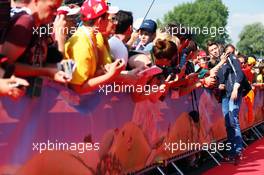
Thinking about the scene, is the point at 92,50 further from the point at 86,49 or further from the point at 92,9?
the point at 92,9

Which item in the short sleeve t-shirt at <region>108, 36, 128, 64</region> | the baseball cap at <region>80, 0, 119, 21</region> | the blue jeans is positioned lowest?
the blue jeans

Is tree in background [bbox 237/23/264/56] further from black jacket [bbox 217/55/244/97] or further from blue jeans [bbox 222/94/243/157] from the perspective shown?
blue jeans [bbox 222/94/243/157]

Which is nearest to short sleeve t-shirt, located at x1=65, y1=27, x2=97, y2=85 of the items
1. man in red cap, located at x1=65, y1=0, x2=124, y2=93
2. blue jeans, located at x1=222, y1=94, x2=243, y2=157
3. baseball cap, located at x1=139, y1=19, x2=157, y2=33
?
man in red cap, located at x1=65, y1=0, x2=124, y2=93

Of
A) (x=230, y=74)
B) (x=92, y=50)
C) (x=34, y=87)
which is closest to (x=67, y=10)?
(x=92, y=50)

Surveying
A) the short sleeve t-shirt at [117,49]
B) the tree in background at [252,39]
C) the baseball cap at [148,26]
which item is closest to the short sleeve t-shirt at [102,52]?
the short sleeve t-shirt at [117,49]

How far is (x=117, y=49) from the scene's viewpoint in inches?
211

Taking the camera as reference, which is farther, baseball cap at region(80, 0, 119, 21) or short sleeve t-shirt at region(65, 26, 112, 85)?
baseball cap at region(80, 0, 119, 21)

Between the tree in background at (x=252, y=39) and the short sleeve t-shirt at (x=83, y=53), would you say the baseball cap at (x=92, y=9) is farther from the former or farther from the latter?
the tree in background at (x=252, y=39)

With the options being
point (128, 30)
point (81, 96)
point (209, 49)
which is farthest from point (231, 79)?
point (81, 96)

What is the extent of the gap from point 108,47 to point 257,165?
4534mm

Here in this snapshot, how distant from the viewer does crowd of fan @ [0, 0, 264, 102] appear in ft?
11.3

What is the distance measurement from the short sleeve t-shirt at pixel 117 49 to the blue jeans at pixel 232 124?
4287mm

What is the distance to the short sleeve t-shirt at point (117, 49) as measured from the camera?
5324 millimetres

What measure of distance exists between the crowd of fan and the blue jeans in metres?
1.57
